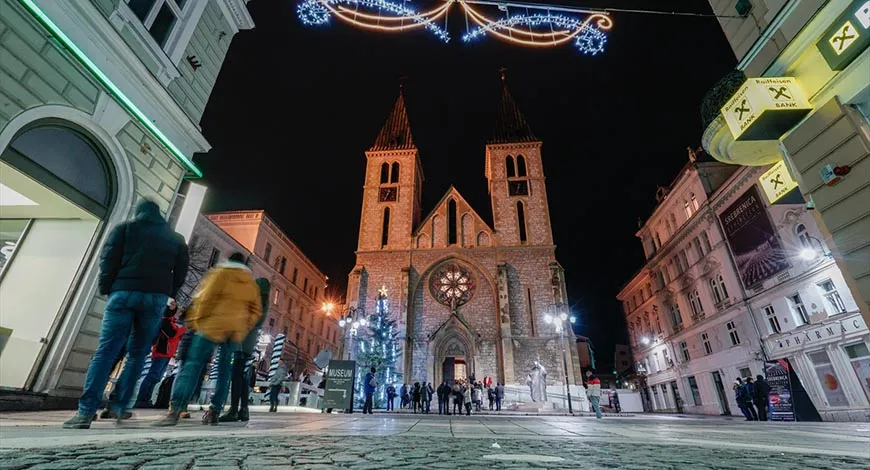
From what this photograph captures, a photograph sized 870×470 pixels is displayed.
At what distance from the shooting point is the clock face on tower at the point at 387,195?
98.8 feet

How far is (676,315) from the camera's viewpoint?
2641 centimetres

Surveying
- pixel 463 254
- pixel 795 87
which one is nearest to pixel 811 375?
pixel 795 87

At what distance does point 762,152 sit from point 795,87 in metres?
1.21

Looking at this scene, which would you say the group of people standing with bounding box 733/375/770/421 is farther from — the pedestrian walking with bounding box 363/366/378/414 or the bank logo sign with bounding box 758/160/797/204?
the pedestrian walking with bounding box 363/366/378/414

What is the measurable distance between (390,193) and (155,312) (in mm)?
27201

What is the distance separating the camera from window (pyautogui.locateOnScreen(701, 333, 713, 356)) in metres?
21.8

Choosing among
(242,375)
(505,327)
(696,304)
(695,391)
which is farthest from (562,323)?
(242,375)

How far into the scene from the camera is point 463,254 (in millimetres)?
27469

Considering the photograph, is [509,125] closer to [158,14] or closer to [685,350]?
[685,350]

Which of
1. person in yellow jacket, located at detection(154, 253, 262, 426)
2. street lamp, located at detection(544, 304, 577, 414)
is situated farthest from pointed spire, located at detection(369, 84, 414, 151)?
person in yellow jacket, located at detection(154, 253, 262, 426)

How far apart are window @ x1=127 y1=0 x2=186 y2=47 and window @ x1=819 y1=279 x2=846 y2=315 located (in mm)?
22649

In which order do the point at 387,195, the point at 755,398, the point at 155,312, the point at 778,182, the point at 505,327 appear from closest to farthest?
1. the point at 155,312
2. the point at 778,182
3. the point at 755,398
4. the point at 505,327
5. the point at 387,195

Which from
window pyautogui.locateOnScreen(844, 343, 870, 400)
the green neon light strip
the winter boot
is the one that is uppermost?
the green neon light strip

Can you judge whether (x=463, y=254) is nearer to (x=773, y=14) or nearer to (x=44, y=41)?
(x=773, y=14)
